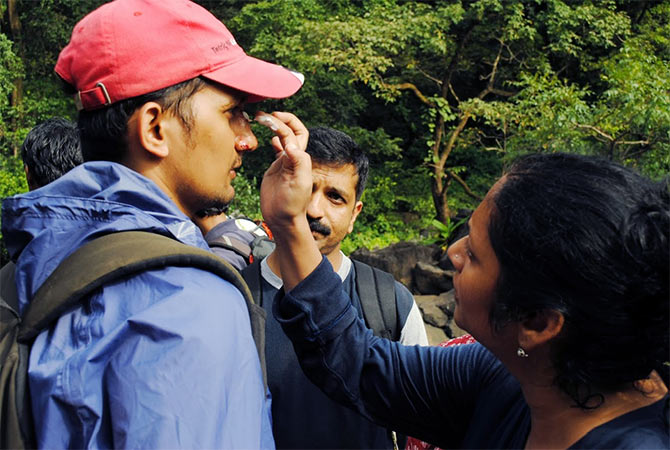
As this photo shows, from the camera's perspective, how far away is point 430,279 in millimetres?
10102

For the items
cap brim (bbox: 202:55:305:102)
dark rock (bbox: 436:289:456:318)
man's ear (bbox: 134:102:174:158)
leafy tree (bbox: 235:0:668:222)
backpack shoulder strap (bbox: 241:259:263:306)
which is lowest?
dark rock (bbox: 436:289:456:318)

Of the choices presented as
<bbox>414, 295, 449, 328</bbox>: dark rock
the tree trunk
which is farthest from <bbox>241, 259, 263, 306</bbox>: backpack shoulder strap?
the tree trunk

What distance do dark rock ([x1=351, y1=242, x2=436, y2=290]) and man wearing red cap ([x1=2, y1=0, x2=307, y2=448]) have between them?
8.87m

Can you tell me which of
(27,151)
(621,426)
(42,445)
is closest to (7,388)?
(42,445)

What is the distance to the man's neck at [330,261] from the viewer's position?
7.66 ft

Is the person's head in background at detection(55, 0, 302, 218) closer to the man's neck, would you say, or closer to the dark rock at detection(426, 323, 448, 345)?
the man's neck

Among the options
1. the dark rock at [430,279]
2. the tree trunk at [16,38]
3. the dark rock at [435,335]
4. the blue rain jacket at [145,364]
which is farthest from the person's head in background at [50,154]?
the tree trunk at [16,38]

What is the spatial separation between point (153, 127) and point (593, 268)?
105 cm

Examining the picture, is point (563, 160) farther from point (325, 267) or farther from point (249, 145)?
point (249, 145)

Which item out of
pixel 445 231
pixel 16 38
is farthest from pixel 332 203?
pixel 16 38

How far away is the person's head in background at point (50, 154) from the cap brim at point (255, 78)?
1.68 m

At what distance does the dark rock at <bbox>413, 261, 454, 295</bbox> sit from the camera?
9922 millimetres

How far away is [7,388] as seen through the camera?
3.47 feet

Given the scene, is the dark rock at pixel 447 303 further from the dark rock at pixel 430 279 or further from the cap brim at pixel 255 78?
the cap brim at pixel 255 78
